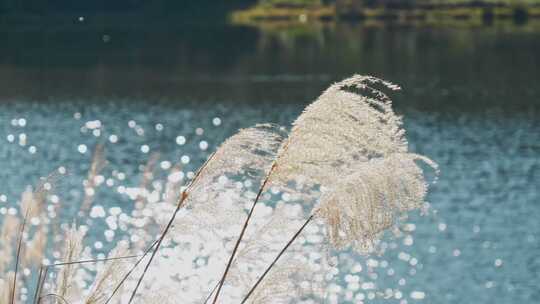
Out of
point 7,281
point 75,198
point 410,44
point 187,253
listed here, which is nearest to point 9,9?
point 410,44

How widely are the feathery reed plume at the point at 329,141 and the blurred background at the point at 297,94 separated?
172 centimetres

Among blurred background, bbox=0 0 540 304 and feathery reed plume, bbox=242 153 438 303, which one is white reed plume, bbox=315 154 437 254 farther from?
blurred background, bbox=0 0 540 304

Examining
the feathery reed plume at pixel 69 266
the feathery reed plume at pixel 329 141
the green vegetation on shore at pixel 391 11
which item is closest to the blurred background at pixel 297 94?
the green vegetation on shore at pixel 391 11

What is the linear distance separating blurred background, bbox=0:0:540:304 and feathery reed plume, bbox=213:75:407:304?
172cm

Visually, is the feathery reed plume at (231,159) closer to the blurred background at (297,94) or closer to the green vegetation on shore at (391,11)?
the blurred background at (297,94)

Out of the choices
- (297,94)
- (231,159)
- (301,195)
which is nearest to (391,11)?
(297,94)

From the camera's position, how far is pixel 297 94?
3825cm

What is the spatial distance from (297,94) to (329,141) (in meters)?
34.8

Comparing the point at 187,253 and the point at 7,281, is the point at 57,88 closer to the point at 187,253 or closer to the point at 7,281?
→ the point at 187,253

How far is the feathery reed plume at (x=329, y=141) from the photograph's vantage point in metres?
3.48

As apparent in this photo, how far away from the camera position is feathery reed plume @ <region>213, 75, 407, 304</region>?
137 inches

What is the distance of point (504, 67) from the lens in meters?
45.9

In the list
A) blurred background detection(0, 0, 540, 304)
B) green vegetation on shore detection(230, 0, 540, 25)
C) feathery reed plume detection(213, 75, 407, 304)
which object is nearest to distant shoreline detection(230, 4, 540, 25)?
green vegetation on shore detection(230, 0, 540, 25)

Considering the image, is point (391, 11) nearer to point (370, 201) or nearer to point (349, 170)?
point (349, 170)
